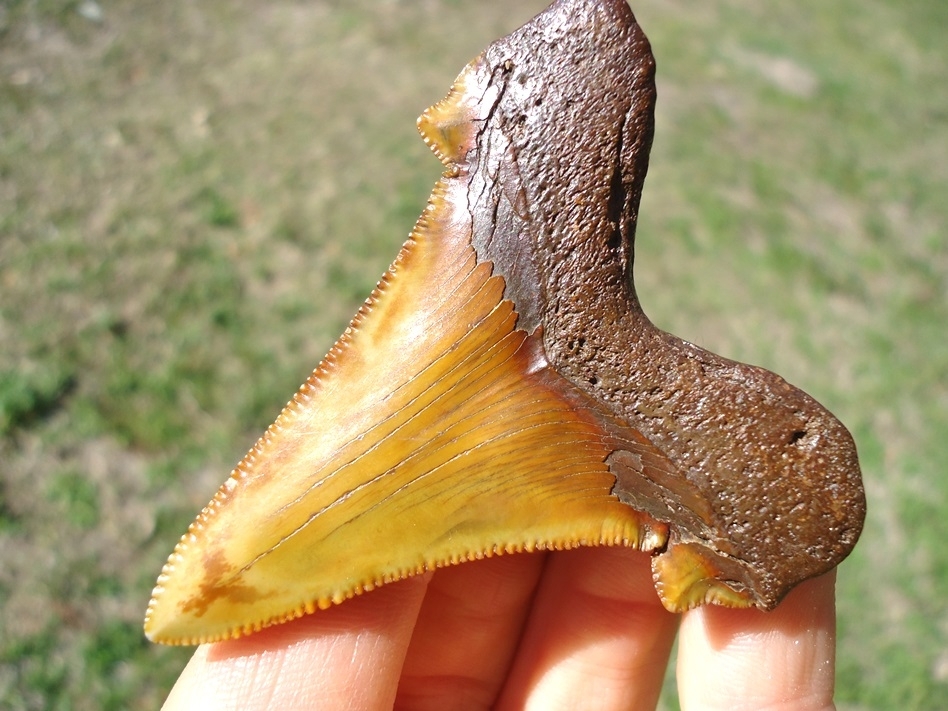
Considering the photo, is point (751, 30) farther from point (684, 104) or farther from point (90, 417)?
point (90, 417)

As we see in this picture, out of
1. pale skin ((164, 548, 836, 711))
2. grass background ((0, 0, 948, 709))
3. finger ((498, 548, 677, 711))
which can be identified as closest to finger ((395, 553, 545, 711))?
pale skin ((164, 548, 836, 711))

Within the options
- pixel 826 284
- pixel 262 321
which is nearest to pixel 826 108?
pixel 826 284

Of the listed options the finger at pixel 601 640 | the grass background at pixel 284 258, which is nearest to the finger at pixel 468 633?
the finger at pixel 601 640

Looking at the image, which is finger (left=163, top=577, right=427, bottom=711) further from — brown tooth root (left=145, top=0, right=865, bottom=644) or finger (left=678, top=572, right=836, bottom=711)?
finger (left=678, top=572, right=836, bottom=711)

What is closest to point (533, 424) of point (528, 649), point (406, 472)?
point (406, 472)

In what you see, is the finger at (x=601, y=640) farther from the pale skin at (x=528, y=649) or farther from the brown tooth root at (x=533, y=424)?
the brown tooth root at (x=533, y=424)

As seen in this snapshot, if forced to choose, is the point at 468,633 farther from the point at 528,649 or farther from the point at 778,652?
the point at 778,652
